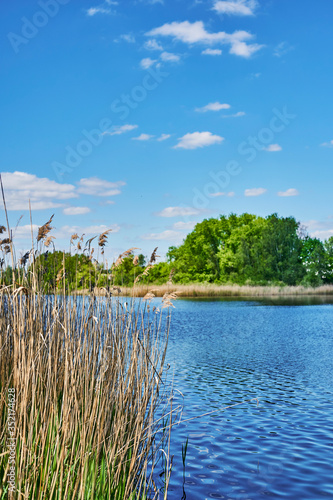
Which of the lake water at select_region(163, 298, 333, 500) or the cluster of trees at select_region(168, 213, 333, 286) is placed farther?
the cluster of trees at select_region(168, 213, 333, 286)

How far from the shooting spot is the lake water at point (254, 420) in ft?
17.0

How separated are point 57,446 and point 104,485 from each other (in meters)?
0.55

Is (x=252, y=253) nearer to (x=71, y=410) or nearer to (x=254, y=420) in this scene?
(x=254, y=420)

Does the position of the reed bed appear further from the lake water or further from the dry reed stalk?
the lake water

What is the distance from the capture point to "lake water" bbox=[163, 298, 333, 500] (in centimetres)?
519

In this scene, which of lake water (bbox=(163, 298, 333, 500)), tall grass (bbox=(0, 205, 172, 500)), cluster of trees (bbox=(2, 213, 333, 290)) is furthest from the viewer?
cluster of trees (bbox=(2, 213, 333, 290))

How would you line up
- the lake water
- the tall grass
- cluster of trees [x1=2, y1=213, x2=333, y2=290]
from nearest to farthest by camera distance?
the tall grass
the lake water
cluster of trees [x1=2, y1=213, x2=333, y2=290]

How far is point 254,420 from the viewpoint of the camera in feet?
24.6

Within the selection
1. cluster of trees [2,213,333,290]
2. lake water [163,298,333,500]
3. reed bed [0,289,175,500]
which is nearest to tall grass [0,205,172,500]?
reed bed [0,289,175,500]

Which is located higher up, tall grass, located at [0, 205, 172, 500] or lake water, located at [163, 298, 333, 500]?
tall grass, located at [0, 205, 172, 500]

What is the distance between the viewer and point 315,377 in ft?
36.1

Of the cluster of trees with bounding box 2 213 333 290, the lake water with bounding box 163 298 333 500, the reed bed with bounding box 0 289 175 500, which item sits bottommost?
the lake water with bounding box 163 298 333 500

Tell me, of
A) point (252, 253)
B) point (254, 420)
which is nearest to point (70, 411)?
point (254, 420)

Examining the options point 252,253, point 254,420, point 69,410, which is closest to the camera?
point 69,410
